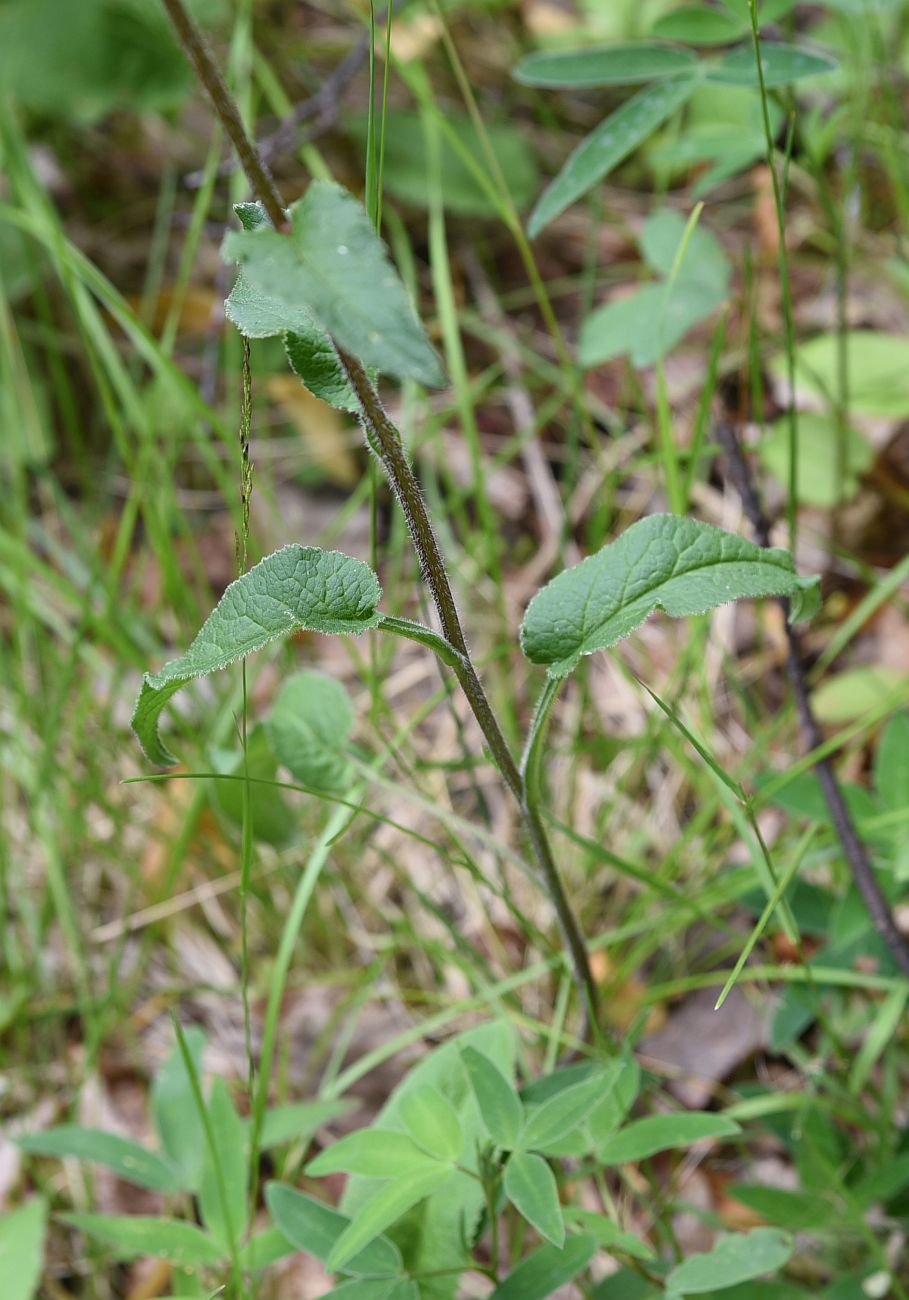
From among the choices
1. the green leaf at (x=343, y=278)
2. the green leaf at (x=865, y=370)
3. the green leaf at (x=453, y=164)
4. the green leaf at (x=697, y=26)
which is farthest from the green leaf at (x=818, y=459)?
the green leaf at (x=343, y=278)

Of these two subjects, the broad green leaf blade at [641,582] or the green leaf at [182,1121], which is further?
the green leaf at [182,1121]

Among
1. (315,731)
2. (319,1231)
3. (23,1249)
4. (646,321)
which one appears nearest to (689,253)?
(646,321)

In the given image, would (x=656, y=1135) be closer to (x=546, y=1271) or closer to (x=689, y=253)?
(x=546, y=1271)

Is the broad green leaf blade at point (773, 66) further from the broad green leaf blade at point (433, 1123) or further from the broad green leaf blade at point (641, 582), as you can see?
the broad green leaf blade at point (433, 1123)

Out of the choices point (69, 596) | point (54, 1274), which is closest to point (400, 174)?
point (69, 596)

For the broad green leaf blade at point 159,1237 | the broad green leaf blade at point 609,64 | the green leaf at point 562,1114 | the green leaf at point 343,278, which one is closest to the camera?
the green leaf at point 343,278

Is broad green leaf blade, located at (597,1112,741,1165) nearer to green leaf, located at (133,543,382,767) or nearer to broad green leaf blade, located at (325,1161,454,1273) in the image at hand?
broad green leaf blade, located at (325,1161,454,1273)

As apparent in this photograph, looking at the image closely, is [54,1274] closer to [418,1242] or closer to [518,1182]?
[418,1242]

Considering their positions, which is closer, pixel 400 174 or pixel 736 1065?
pixel 736 1065
